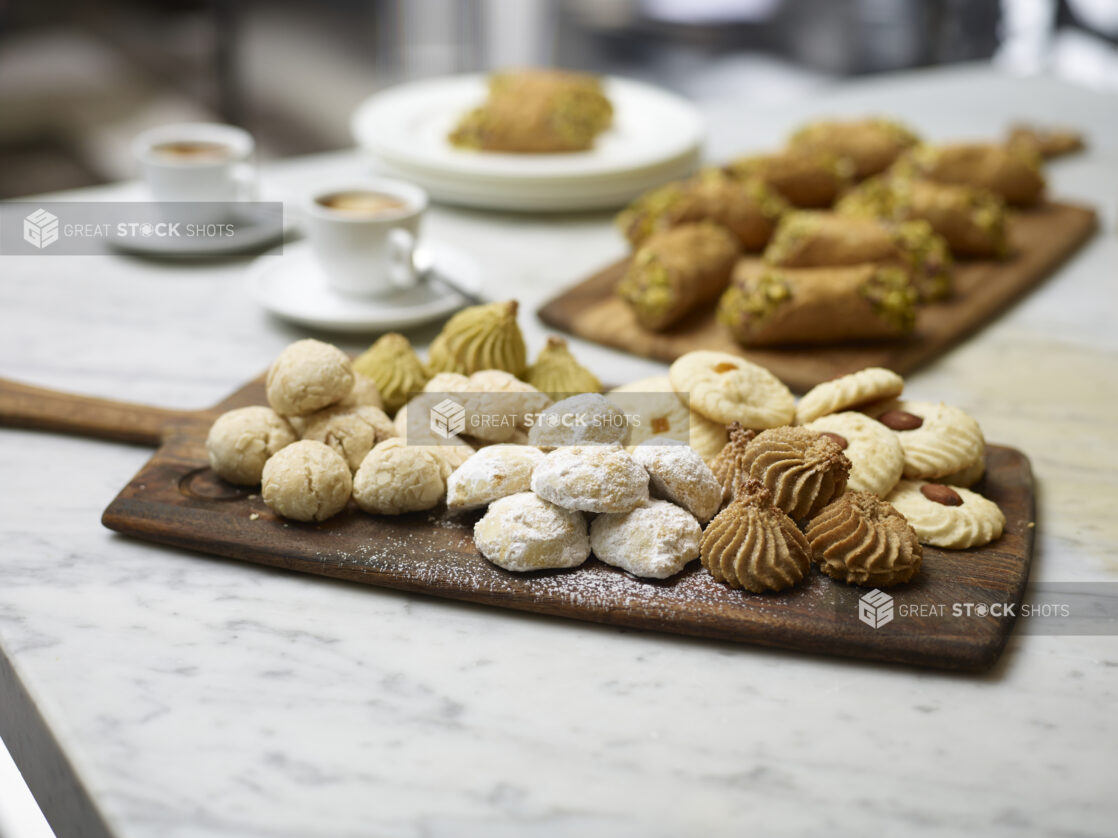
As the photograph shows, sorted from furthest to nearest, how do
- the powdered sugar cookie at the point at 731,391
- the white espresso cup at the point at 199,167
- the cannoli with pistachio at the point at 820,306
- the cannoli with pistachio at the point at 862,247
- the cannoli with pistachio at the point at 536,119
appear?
1. the cannoli with pistachio at the point at 536,119
2. the white espresso cup at the point at 199,167
3. the cannoli with pistachio at the point at 862,247
4. the cannoli with pistachio at the point at 820,306
5. the powdered sugar cookie at the point at 731,391

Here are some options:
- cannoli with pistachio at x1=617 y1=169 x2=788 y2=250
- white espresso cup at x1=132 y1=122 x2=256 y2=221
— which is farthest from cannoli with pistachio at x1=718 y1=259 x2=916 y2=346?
white espresso cup at x1=132 y1=122 x2=256 y2=221

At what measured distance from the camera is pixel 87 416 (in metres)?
1.31

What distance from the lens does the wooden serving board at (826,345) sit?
1551mm

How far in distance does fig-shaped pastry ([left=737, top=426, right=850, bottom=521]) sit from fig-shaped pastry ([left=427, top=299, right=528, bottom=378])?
364 mm

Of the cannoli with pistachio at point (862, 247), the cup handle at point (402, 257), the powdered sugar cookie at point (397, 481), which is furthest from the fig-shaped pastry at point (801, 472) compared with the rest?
the cup handle at point (402, 257)

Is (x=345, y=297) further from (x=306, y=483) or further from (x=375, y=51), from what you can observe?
(x=375, y=51)

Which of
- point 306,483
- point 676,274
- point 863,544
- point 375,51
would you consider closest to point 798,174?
point 676,274

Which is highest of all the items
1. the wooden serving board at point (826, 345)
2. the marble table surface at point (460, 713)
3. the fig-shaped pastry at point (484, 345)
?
the fig-shaped pastry at point (484, 345)

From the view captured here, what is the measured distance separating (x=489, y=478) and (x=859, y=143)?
1.43m

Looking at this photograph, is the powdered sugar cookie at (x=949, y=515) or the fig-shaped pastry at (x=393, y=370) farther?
the fig-shaped pastry at (x=393, y=370)

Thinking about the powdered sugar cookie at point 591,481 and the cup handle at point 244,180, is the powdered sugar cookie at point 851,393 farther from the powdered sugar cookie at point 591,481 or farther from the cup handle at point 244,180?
the cup handle at point 244,180

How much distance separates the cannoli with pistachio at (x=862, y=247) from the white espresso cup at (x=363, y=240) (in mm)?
599

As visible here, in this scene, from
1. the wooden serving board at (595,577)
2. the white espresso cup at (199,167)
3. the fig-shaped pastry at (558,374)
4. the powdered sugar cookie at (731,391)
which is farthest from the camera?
the white espresso cup at (199,167)

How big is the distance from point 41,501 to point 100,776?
0.47 m
